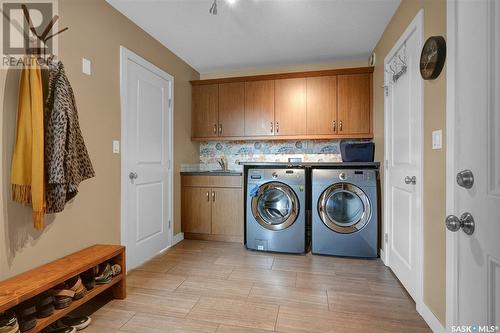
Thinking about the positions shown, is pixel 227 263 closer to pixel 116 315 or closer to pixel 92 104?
pixel 116 315

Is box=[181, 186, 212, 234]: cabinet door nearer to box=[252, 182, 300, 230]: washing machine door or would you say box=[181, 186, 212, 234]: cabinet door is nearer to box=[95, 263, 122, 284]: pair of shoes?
box=[252, 182, 300, 230]: washing machine door

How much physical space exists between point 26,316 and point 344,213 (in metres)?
2.58

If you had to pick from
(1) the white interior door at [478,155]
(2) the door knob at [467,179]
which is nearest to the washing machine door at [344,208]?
(1) the white interior door at [478,155]

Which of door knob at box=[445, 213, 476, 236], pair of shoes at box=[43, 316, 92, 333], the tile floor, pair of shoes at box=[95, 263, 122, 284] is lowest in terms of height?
the tile floor

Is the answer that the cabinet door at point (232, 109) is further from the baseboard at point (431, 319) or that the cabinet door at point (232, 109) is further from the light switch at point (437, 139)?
the baseboard at point (431, 319)

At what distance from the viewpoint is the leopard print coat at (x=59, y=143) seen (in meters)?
1.41

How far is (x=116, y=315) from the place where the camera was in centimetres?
158

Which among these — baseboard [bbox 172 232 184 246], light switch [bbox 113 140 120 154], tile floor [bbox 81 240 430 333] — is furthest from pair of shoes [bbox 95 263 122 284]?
baseboard [bbox 172 232 184 246]

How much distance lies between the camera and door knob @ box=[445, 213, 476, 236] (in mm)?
838

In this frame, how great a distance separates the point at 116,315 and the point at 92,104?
59.7 inches

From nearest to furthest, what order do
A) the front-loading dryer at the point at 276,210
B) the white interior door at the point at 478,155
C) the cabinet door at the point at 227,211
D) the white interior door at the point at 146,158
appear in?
the white interior door at the point at 478,155, the white interior door at the point at 146,158, the front-loading dryer at the point at 276,210, the cabinet door at the point at 227,211

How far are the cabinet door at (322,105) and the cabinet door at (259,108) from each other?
1.61 feet

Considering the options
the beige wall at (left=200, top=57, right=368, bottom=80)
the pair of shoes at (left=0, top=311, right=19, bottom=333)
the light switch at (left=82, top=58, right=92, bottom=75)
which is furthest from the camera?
the beige wall at (left=200, top=57, right=368, bottom=80)

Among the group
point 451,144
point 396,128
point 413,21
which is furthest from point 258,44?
point 451,144
